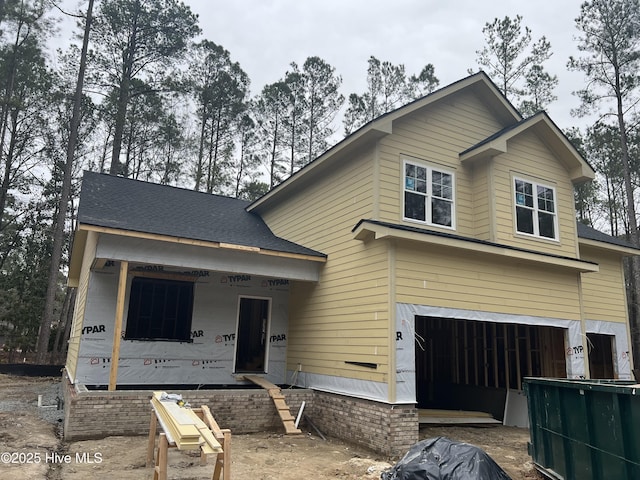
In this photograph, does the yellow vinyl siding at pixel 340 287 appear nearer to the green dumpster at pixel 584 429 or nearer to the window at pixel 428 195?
the window at pixel 428 195

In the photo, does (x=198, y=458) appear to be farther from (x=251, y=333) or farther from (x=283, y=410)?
(x=251, y=333)

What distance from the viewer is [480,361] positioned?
12.8m

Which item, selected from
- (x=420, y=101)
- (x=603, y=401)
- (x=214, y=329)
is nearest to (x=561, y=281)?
(x=420, y=101)

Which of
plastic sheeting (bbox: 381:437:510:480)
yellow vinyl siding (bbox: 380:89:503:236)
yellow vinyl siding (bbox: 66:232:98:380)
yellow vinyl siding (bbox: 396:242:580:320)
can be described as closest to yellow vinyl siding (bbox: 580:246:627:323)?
yellow vinyl siding (bbox: 396:242:580:320)

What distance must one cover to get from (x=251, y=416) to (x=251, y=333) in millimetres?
3390

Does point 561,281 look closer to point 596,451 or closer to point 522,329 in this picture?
point 522,329

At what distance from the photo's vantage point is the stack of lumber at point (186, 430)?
4305 millimetres

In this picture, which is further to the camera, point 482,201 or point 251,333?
point 251,333

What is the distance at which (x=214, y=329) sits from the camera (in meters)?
11.3

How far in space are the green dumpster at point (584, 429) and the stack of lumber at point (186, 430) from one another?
3.64 metres

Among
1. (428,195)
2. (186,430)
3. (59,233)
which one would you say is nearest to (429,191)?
(428,195)

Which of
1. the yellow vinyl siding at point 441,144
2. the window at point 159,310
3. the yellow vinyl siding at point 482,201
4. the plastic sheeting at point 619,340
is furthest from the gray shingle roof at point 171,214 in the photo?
the plastic sheeting at point 619,340

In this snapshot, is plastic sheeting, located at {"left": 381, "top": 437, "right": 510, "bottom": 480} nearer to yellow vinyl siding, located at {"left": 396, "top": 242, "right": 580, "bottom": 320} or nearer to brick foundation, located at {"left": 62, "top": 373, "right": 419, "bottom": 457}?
brick foundation, located at {"left": 62, "top": 373, "right": 419, "bottom": 457}

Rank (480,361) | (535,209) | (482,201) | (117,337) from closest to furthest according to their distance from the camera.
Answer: (117,337) < (482,201) < (535,209) < (480,361)
